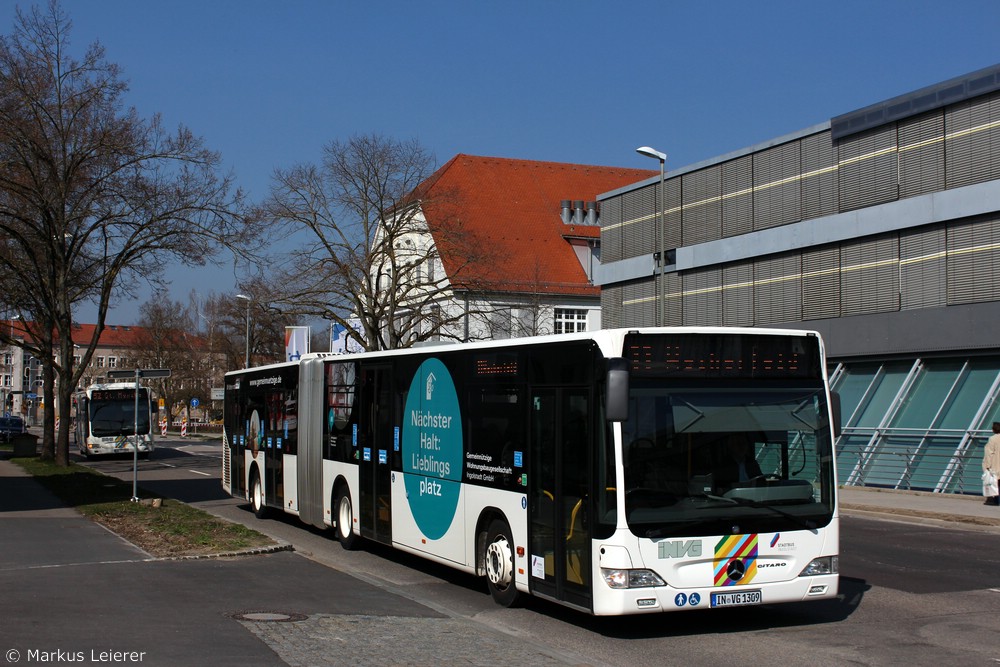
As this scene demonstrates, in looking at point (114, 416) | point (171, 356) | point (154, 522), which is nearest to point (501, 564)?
point (154, 522)

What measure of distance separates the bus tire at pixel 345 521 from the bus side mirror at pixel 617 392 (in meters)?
7.85

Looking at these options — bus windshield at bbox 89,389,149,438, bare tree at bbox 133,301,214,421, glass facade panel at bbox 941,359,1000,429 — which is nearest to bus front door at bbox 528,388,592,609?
glass facade panel at bbox 941,359,1000,429

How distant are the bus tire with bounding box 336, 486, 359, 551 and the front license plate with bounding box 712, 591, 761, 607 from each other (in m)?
7.51

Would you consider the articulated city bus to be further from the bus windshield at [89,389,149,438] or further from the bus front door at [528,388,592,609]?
the bus windshield at [89,389,149,438]

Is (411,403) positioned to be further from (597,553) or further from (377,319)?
(377,319)

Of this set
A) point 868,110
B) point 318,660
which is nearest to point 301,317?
point 868,110

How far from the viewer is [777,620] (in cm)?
1063

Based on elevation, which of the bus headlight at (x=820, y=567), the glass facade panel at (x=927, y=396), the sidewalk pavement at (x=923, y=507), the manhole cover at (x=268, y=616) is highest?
the glass facade panel at (x=927, y=396)

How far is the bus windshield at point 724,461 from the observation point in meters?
9.32

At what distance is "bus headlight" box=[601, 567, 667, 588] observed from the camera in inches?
362

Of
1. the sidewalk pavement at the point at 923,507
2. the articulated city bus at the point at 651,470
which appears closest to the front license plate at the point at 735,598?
the articulated city bus at the point at 651,470

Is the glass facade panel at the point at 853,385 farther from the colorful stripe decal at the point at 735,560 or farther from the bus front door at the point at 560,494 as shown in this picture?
the colorful stripe decal at the point at 735,560

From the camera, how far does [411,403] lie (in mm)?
13805

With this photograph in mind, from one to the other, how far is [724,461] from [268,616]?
418 centimetres
